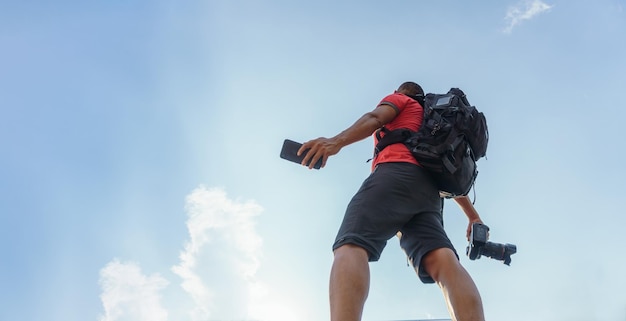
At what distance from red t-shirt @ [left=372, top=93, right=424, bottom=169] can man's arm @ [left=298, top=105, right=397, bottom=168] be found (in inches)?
3.0

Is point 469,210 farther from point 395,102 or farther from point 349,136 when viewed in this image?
point 349,136

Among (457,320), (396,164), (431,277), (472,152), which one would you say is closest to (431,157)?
(396,164)

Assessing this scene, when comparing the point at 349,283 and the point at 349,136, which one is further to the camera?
the point at 349,136

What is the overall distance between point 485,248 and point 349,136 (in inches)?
57.3

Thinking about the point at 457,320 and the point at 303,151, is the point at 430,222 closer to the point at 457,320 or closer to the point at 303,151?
the point at 457,320

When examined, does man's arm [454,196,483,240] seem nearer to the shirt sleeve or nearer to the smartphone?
the shirt sleeve

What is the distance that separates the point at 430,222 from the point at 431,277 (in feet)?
1.19

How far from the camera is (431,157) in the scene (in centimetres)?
358

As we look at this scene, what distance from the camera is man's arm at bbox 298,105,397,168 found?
10.9ft

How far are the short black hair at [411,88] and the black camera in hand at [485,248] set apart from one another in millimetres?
1214

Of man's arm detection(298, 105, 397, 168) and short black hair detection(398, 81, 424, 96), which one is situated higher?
short black hair detection(398, 81, 424, 96)

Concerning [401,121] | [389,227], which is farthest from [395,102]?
[389,227]

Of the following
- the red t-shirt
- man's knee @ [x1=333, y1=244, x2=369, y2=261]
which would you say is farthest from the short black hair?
man's knee @ [x1=333, y1=244, x2=369, y2=261]

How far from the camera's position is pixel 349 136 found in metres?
3.54
